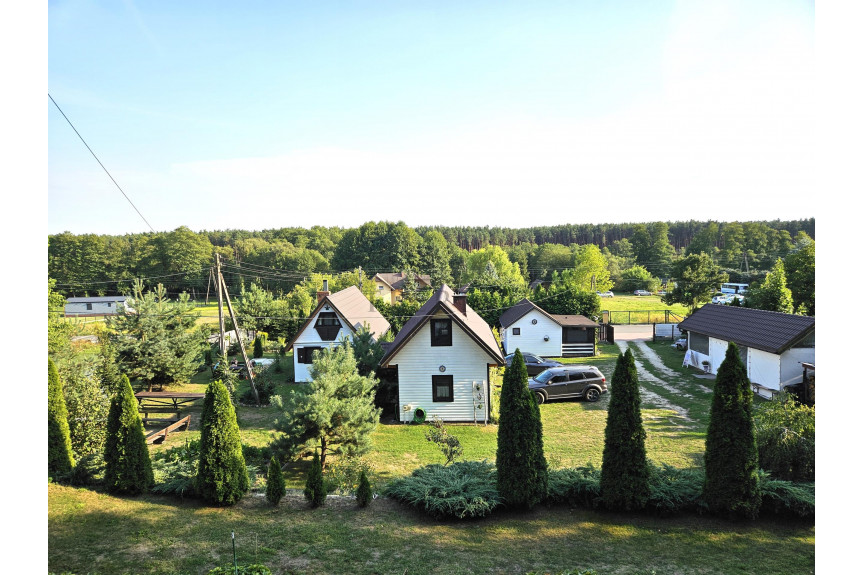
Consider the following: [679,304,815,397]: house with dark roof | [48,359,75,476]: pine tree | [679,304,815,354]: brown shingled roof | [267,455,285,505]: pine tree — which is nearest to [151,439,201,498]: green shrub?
[267,455,285,505]: pine tree

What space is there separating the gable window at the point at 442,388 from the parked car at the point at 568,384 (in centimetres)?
333

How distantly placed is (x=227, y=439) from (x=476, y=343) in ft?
30.2

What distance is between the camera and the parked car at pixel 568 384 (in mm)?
17344

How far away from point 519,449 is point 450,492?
4.58 ft

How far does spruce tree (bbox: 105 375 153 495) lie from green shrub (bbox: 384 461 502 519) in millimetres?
4561

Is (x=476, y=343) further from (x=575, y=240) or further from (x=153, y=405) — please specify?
(x=575, y=240)

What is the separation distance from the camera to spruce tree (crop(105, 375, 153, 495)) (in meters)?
8.32

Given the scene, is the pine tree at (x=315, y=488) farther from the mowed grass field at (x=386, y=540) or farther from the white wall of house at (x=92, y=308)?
the white wall of house at (x=92, y=308)

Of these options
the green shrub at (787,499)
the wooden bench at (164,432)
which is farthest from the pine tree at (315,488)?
the green shrub at (787,499)

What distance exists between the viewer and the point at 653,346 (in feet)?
95.1

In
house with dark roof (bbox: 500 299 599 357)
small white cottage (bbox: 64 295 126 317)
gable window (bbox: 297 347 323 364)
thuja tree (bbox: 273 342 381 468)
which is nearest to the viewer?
thuja tree (bbox: 273 342 381 468)

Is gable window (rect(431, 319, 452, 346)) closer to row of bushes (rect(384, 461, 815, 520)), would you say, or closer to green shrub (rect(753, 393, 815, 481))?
row of bushes (rect(384, 461, 815, 520))
